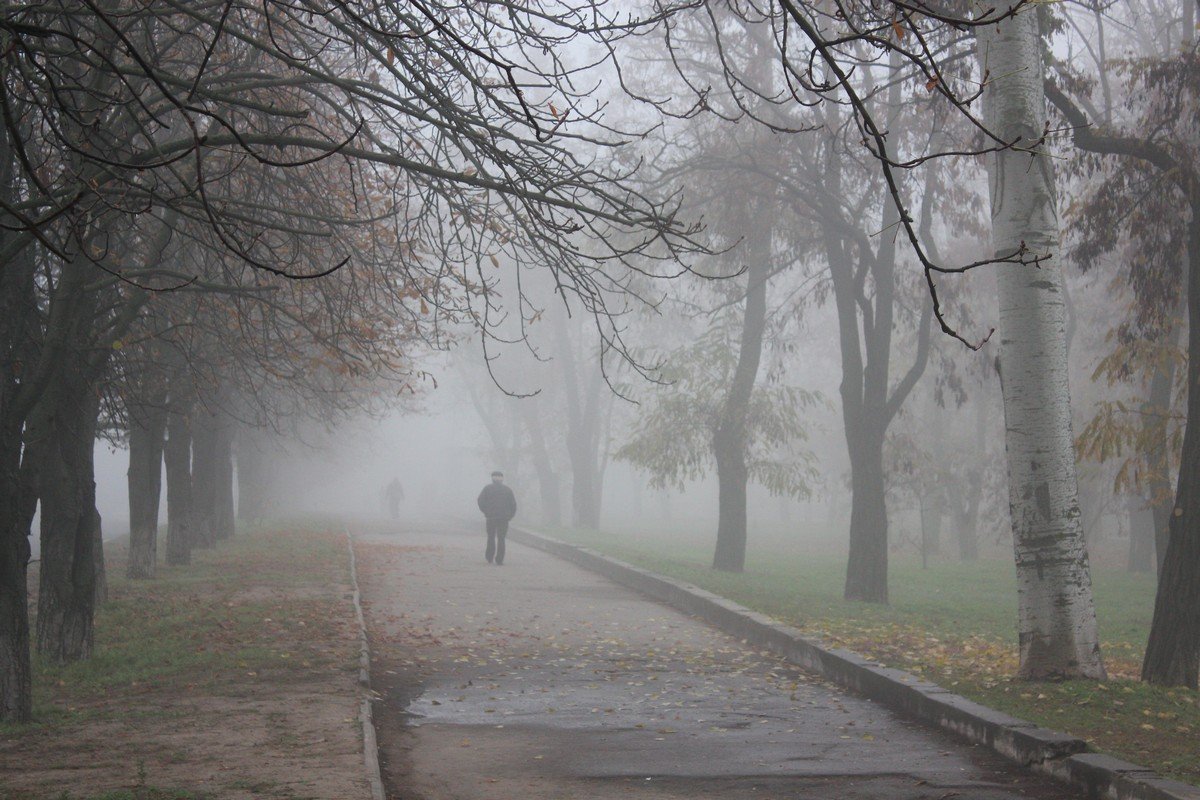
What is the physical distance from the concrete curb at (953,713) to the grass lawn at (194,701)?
165 inches

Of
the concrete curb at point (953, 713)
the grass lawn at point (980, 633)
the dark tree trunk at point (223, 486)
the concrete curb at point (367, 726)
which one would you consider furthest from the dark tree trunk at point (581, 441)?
the concrete curb at point (367, 726)

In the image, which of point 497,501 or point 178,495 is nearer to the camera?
point 178,495

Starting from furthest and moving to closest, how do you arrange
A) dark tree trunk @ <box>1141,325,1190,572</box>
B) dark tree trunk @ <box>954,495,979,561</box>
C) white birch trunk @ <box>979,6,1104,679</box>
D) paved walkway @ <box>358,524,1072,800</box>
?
dark tree trunk @ <box>954,495,979,561</box> → dark tree trunk @ <box>1141,325,1190,572</box> → white birch trunk @ <box>979,6,1104,679</box> → paved walkway @ <box>358,524,1072,800</box>

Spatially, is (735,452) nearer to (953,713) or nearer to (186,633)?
(186,633)

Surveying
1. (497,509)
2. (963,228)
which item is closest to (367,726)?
(963,228)

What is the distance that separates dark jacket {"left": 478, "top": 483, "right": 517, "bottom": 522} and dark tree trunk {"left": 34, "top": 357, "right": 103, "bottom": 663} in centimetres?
1260

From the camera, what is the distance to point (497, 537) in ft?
83.2

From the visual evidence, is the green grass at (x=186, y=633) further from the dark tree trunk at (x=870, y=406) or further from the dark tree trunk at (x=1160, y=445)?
the dark tree trunk at (x=1160, y=445)

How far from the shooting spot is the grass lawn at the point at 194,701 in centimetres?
666

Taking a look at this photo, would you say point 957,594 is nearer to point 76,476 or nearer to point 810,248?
point 810,248

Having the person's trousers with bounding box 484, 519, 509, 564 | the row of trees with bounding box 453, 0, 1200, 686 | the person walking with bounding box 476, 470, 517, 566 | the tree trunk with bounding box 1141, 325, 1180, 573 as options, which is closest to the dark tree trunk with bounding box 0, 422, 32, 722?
the row of trees with bounding box 453, 0, 1200, 686

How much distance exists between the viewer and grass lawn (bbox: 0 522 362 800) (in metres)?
6.66

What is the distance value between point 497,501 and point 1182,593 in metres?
16.1

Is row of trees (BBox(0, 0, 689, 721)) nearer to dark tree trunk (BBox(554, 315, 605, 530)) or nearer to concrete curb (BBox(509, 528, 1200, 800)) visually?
concrete curb (BBox(509, 528, 1200, 800))
